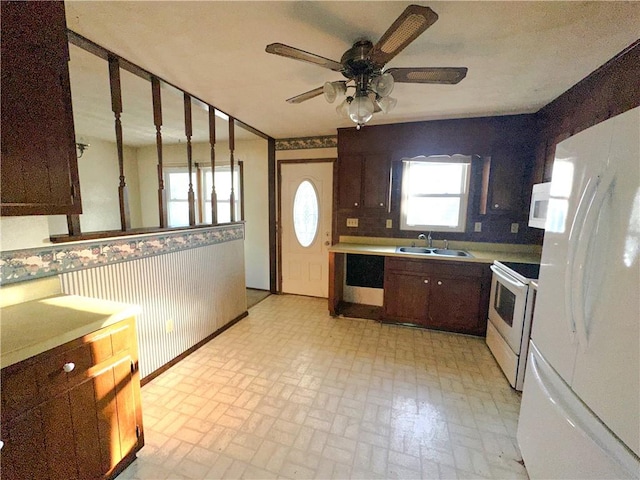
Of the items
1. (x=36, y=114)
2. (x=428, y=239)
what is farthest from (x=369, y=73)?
(x=428, y=239)

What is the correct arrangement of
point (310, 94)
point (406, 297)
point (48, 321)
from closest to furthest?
1. point (48, 321)
2. point (310, 94)
3. point (406, 297)

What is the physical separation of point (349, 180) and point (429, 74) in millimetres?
2047

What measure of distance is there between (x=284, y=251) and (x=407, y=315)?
2089 millimetres

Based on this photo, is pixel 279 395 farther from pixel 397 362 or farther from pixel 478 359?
pixel 478 359

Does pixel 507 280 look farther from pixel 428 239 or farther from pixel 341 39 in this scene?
pixel 341 39

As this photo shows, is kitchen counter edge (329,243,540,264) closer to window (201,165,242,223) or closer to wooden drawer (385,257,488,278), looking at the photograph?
wooden drawer (385,257,488,278)

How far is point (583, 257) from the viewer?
988 mm

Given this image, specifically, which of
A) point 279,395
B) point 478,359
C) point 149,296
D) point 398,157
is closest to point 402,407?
point 279,395

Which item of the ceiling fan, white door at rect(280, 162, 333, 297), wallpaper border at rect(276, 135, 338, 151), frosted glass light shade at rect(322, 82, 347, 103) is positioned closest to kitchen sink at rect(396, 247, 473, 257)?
white door at rect(280, 162, 333, 297)

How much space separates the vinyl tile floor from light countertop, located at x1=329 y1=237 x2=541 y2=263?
2.95ft

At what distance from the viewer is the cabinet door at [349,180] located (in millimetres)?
3531

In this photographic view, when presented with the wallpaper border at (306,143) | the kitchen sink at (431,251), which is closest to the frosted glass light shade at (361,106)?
the kitchen sink at (431,251)

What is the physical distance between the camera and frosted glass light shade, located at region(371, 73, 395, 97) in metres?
1.56

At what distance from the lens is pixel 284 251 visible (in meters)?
4.34
